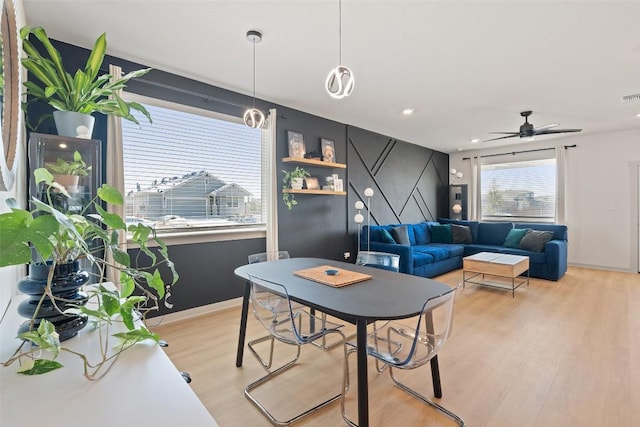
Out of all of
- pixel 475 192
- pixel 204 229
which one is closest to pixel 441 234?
pixel 475 192

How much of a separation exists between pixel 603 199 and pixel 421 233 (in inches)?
133

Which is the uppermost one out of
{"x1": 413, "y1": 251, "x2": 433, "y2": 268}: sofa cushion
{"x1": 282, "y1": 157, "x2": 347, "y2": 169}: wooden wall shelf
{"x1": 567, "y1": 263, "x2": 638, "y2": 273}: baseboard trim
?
{"x1": 282, "y1": 157, "x2": 347, "y2": 169}: wooden wall shelf

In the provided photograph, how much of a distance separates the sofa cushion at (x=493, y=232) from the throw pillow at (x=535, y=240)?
0.59 meters

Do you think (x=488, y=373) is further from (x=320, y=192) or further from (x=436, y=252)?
(x=436, y=252)

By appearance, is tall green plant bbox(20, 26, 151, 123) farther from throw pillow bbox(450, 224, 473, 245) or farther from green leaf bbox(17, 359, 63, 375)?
throw pillow bbox(450, 224, 473, 245)

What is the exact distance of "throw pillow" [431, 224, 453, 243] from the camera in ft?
20.3

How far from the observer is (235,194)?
374 cm

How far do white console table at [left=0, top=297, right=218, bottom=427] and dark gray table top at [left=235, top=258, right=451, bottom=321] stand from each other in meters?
0.84

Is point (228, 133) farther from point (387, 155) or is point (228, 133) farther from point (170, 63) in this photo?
point (387, 155)

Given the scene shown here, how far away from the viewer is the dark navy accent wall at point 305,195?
10.4 feet

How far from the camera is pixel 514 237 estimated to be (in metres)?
5.56

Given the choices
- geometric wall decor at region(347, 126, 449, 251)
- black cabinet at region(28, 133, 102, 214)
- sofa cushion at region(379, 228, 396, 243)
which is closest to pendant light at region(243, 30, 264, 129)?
black cabinet at region(28, 133, 102, 214)

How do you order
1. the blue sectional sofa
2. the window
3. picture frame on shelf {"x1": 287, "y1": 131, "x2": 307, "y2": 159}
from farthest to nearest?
the window, the blue sectional sofa, picture frame on shelf {"x1": 287, "y1": 131, "x2": 307, "y2": 159}

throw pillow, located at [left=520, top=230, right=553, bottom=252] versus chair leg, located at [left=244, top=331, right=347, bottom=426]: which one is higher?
throw pillow, located at [left=520, top=230, right=553, bottom=252]
